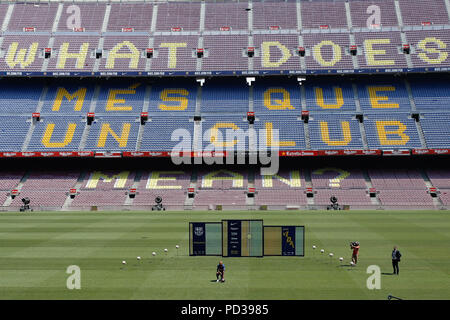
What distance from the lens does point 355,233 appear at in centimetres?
3180

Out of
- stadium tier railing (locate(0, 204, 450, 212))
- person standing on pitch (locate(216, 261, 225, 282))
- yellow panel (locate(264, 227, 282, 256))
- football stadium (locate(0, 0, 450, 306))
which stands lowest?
person standing on pitch (locate(216, 261, 225, 282))

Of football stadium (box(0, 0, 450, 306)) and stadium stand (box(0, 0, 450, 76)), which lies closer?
football stadium (box(0, 0, 450, 306))

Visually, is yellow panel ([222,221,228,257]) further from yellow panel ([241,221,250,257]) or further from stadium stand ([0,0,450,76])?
stadium stand ([0,0,450,76])

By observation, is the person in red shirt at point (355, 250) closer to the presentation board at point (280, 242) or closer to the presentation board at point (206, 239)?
the presentation board at point (280, 242)

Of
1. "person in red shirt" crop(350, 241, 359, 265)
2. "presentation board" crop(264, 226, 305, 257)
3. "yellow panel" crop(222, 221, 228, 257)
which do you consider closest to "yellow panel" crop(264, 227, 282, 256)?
"presentation board" crop(264, 226, 305, 257)

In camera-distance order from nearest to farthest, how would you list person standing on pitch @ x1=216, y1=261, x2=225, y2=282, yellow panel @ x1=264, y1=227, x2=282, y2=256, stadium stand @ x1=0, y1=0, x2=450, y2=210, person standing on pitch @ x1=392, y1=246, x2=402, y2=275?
person standing on pitch @ x1=216, y1=261, x2=225, y2=282 < person standing on pitch @ x1=392, y1=246, x2=402, y2=275 < yellow panel @ x1=264, y1=227, x2=282, y2=256 < stadium stand @ x1=0, y1=0, x2=450, y2=210

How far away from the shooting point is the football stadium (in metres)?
43.6

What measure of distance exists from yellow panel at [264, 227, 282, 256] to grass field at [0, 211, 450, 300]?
0.45m

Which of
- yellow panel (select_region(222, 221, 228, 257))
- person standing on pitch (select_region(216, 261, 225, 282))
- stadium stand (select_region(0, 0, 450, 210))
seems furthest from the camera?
stadium stand (select_region(0, 0, 450, 210))

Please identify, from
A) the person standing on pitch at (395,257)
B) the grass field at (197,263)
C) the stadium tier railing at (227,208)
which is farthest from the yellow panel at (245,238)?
the stadium tier railing at (227,208)

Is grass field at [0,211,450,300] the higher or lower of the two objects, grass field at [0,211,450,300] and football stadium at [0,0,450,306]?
the lower

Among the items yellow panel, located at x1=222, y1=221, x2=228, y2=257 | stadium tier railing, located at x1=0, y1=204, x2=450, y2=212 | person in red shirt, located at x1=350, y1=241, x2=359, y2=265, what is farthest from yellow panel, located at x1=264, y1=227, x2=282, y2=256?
stadium tier railing, located at x1=0, y1=204, x2=450, y2=212

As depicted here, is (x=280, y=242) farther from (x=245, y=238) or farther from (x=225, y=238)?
(x=225, y=238)

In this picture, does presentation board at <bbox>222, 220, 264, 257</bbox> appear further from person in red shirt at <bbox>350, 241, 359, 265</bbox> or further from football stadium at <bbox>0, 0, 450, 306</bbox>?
football stadium at <bbox>0, 0, 450, 306</bbox>
